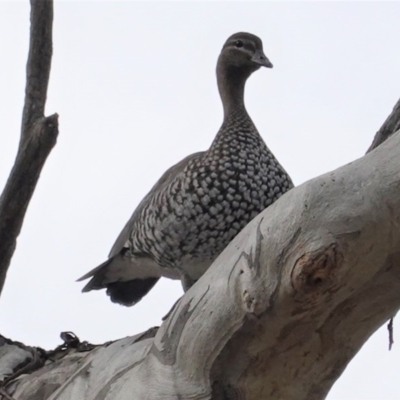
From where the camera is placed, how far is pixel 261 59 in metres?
4.78

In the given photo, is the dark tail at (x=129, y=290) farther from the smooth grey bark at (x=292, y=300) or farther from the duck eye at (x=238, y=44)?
the smooth grey bark at (x=292, y=300)

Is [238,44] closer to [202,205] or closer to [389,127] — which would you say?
[202,205]

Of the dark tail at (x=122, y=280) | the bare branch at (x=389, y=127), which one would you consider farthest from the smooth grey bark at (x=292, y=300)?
the dark tail at (x=122, y=280)

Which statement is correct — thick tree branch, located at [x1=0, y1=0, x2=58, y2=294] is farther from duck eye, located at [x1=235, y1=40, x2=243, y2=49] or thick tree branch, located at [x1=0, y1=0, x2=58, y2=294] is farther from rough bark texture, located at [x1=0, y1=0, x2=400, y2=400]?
duck eye, located at [x1=235, y1=40, x2=243, y2=49]

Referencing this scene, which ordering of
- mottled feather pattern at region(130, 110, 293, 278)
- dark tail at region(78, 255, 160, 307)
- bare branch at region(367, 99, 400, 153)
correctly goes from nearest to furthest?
bare branch at region(367, 99, 400, 153), mottled feather pattern at region(130, 110, 293, 278), dark tail at region(78, 255, 160, 307)

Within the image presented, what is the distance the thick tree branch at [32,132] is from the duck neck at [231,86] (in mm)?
1400

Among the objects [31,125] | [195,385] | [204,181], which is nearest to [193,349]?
[195,385]

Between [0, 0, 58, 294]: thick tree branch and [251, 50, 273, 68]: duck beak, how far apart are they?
137cm

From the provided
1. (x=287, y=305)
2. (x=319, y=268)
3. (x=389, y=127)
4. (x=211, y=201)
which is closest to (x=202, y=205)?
(x=211, y=201)

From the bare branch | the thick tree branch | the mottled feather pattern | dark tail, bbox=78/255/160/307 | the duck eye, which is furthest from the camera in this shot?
the duck eye

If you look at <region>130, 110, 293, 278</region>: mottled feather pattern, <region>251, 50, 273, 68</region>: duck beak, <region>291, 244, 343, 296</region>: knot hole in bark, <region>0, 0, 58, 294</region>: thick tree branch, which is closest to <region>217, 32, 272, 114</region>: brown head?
<region>251, 50, 273, 68</region>: duck beak

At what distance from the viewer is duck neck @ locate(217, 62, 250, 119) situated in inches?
193

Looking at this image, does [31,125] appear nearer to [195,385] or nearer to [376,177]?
[195,385]

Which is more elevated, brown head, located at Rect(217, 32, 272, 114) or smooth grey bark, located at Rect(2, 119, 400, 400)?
brown head, located at Rect(217, 32, 272, 114)
